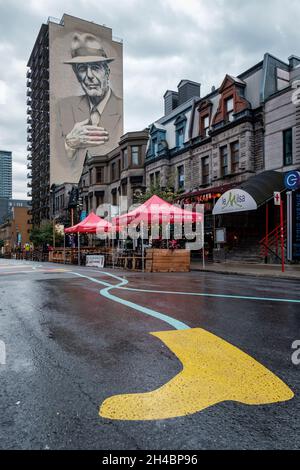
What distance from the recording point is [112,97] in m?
70.2

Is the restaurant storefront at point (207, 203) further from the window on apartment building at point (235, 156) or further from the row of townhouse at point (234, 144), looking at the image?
the window on apartment building at point (235, 156)

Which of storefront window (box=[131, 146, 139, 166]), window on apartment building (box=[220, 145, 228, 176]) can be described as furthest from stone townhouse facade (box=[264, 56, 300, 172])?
storefront window (box=[131, 146, 139, 166])

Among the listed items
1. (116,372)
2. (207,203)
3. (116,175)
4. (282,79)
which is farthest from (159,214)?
(116,175)

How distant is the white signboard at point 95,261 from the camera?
2170 centimetres

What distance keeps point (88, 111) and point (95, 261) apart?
175 ft

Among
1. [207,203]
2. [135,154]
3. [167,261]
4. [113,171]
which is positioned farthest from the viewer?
[113,171]

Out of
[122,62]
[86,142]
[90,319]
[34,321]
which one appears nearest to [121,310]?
[90,319]

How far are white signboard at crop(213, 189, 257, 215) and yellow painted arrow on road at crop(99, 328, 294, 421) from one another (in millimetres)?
14504

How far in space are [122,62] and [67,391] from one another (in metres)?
79.4

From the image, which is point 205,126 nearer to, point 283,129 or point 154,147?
point 154,147

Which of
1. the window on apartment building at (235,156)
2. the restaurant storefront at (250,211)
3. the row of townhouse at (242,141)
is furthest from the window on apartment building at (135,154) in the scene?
the restaurant storefront at (250,211)

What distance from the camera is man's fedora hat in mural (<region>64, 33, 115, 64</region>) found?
68.1 m

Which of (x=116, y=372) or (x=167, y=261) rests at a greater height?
(x=167, y=261)

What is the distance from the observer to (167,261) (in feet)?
54.9
